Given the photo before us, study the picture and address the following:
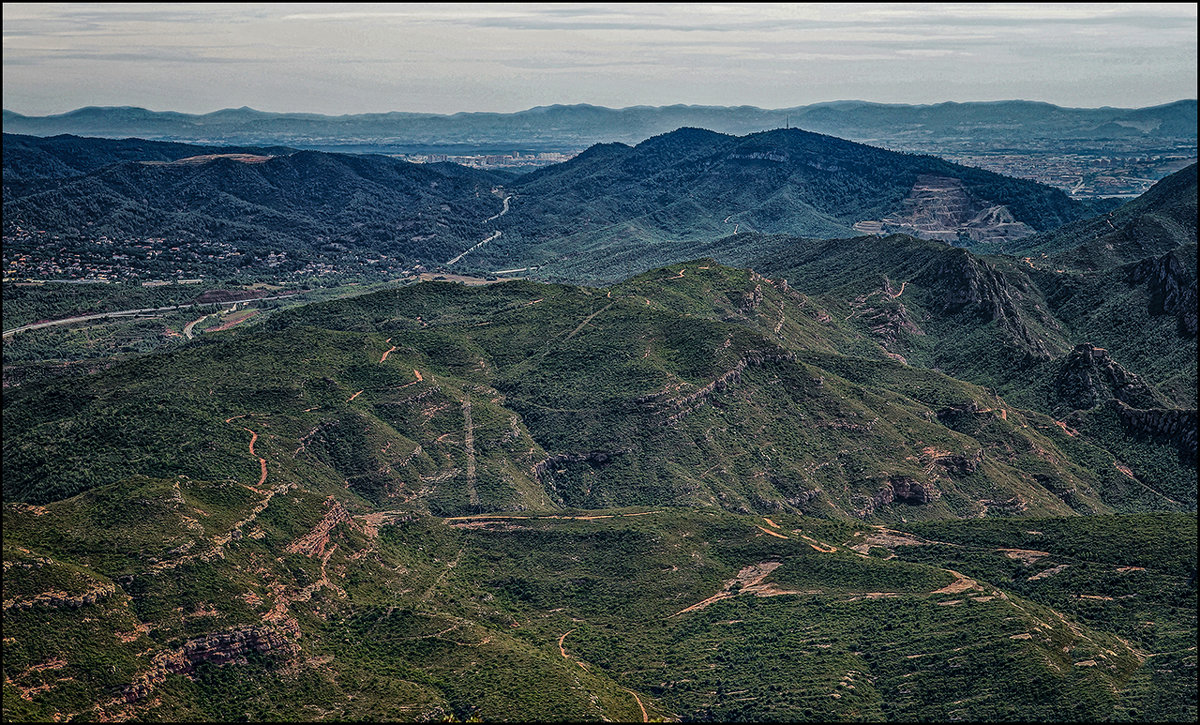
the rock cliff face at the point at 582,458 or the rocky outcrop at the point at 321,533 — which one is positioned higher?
the rocky outcrop at the point at 321,533

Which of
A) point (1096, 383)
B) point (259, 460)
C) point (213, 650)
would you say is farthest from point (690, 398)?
point (213, 650)

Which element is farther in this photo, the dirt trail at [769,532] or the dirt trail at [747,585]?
the dirt trail at [769,532]

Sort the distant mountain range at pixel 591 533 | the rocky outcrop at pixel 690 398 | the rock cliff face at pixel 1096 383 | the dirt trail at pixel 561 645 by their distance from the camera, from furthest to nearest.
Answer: the rock cliff face at pixel 1096 383, the rocky outcrop at pixel 690 398, the dirt trail at pixel 561 645, the distant mountain range at pixel 591 533

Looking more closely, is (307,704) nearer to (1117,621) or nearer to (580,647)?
(580,647)

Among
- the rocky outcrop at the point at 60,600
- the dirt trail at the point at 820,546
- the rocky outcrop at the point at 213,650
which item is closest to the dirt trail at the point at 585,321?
the dirt trail at the point at 820,546

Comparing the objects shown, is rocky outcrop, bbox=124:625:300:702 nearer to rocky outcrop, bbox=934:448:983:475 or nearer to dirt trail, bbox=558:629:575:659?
dirt trail, bbox=558:629:575:659

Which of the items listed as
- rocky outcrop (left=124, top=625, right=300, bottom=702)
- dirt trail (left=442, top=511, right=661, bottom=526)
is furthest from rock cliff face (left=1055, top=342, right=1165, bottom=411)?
rocky outcrop (left=124, top=625, right=300, bottom=702)

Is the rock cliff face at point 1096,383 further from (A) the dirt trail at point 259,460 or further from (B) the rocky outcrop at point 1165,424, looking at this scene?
(A) the dirt trail at point 259,460

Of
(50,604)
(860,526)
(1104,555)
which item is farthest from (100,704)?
(1104,555)
